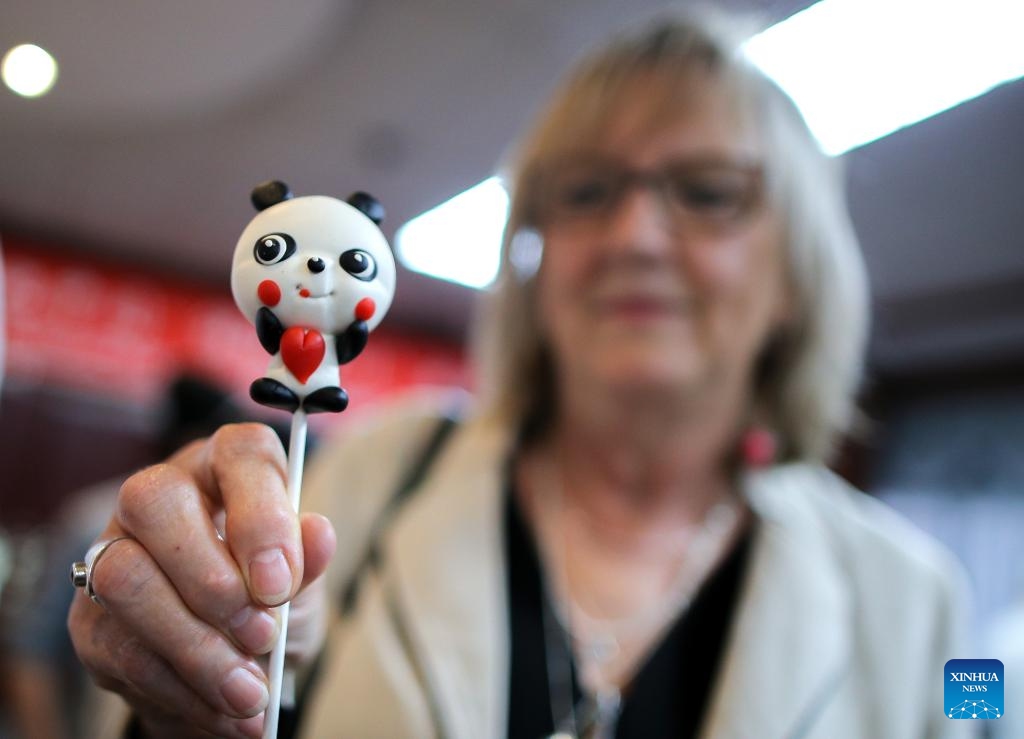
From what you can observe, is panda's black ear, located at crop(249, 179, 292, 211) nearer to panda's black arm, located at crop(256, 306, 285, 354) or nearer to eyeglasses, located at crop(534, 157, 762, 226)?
panda's black arm, located at crop(256, 306, 285, 354)

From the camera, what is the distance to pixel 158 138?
0.37m

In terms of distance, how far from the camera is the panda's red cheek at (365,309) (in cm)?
22

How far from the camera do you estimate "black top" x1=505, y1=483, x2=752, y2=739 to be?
18.7 inches

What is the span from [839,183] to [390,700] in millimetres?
445

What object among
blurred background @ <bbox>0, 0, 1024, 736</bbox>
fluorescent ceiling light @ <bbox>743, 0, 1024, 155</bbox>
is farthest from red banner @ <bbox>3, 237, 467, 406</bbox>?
fluorescent ceiling light @ <bbox>743, 0, 1024, 155</bbox>

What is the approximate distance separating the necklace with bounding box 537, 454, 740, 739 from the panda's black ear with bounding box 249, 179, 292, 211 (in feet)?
1.23

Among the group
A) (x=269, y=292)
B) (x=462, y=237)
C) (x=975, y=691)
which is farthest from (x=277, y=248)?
(x=975, y=691)

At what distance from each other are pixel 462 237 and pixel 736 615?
32 centimetres

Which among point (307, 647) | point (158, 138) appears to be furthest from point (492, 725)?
point (158, 138)

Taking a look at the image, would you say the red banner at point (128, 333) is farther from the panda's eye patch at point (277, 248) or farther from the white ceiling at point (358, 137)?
the panda's eye patch at point (277, 248)

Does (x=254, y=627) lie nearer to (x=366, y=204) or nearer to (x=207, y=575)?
(x=207, y=575)

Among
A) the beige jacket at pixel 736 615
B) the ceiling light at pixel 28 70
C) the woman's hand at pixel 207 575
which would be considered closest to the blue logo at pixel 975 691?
the beige jacket at pixel 736 615

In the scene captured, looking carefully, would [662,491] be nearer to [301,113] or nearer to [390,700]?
[390,700]

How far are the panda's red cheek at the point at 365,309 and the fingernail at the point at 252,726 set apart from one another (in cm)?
13
